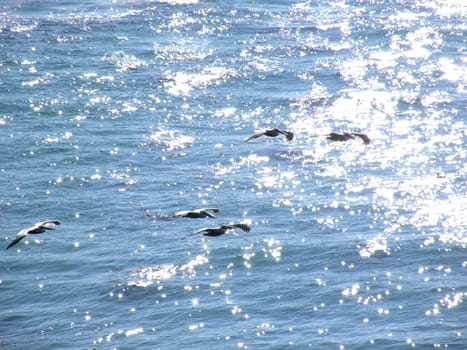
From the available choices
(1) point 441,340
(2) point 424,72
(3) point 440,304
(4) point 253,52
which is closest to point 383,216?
(3) point 440,304

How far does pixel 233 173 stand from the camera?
157ft

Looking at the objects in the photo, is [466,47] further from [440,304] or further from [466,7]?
[440,304]

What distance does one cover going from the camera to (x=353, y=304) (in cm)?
3416

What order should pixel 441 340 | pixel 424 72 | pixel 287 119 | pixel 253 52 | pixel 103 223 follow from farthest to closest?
pixel 253 52 < pixel 424 72 < pixel 287 119 < pixel 103 223 < pixel 441 340

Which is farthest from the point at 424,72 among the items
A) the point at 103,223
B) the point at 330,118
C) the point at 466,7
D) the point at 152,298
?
the point at 152,298

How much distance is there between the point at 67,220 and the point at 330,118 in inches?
739

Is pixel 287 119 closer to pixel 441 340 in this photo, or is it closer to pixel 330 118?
pixel 330 118

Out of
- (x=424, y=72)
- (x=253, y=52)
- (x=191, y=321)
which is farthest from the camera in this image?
(x=253, y=52)

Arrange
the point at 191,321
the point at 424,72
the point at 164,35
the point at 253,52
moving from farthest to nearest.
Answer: the point at 164,35, the point at 253,52, the point at 424,72, the point at 191,321

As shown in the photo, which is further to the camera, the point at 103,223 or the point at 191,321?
the point at 103,223

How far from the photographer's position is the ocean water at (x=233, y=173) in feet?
111

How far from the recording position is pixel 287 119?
55031mm

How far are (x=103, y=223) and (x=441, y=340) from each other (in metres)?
17.0

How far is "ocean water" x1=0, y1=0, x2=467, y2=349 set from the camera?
3372cm
